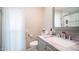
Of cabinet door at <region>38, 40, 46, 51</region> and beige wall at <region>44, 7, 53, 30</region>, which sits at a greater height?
beige wall at <region>44, 7, 53, 30</region>

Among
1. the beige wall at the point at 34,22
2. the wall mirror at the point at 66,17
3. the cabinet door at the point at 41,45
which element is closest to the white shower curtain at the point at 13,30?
the beige wall at the point at 34,22

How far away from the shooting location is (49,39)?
4.24ft

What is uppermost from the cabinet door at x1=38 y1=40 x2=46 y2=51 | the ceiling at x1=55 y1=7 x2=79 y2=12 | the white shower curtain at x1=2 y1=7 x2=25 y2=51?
the ceiling at x1=55 y1=7 x2=79 y2=12

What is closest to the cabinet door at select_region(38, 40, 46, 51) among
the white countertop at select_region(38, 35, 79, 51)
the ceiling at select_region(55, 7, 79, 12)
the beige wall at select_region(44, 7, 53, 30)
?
the white countertop at select_region(38, 35, 79, 51)

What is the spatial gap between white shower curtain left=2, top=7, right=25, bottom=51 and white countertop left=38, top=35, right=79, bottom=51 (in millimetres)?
252

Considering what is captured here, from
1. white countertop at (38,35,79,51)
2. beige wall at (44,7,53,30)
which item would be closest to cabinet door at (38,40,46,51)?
Result: white countertop at (38,35,79,51)

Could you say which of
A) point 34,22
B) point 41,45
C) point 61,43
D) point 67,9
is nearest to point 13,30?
point 34,22

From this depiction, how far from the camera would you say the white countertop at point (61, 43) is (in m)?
1.19

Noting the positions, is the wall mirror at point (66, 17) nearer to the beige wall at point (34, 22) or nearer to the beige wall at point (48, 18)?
the beige wall at point (48, 18)

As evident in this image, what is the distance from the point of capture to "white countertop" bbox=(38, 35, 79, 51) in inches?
46.7

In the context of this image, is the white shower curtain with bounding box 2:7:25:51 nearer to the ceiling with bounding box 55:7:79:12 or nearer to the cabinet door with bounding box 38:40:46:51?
the cabinet door with bounding box 38:40:46:51
